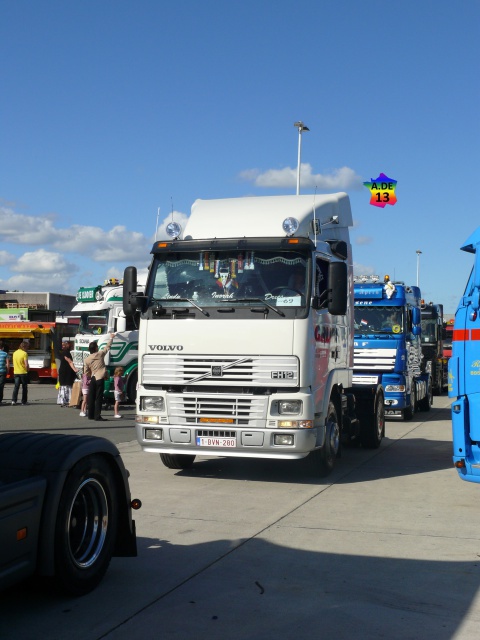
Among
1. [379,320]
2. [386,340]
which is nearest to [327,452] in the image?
[386,340]

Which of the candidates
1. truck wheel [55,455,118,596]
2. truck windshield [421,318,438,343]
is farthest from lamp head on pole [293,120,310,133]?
truck wheel [55,455,118,596]

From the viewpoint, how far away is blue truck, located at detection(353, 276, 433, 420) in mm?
19375

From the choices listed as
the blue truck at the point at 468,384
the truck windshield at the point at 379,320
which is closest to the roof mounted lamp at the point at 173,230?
the blue truck at the point at 468,384

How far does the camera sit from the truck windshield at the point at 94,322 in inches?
928

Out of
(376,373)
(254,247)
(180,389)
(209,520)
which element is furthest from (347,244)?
(376,373)

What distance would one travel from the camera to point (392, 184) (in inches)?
790

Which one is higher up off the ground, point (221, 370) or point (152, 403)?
point (221, 370)

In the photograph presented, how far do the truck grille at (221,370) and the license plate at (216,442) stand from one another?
0.67 metres

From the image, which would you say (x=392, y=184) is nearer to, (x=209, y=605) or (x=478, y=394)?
(x=478, y=394)

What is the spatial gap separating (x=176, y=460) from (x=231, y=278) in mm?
2858

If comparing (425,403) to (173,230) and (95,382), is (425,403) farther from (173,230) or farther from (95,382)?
(173,230)

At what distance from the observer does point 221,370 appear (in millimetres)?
9836

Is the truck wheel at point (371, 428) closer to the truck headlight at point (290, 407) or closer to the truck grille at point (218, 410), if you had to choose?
the truck headlight at point (290, 407)

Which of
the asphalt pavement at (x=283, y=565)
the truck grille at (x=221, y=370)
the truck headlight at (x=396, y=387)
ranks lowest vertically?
the asphalt pavement at (x=283, y=565)
